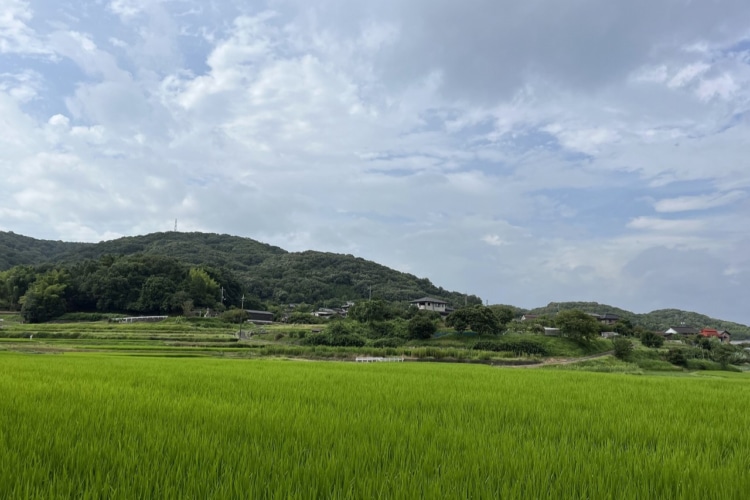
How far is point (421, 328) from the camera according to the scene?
43.1 meters

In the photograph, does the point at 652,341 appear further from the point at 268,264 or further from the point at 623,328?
the point at 268,264

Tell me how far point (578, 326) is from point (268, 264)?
9497 cm

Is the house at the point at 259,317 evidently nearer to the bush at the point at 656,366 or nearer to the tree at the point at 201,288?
the tree at the point at 201,288

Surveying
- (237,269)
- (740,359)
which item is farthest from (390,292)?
(740,359)

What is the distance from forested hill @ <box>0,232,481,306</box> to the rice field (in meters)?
90.8

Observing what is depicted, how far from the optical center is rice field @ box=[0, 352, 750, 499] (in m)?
2.19

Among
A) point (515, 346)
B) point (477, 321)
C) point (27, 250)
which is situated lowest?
point (515, 346)

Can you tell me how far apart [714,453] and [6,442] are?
489 centimetres

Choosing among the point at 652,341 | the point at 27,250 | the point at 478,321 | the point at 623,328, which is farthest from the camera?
the point at 27,250

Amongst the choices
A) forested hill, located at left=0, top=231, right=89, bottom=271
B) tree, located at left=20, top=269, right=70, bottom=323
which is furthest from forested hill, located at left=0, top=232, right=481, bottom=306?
A: tree, located at left=20, top=269, right=70, bottom=323

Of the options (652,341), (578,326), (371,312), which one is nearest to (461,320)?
(371,312)

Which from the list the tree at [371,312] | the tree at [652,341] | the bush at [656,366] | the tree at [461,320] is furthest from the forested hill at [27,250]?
the tree at [652,341]

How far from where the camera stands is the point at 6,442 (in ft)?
9.16

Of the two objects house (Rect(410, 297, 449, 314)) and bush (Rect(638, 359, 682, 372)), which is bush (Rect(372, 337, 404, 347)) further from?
house (Rect(410, 297, 449, 314))
